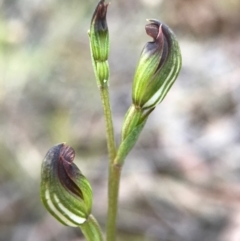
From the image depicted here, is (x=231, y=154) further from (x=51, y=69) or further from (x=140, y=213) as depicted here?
(x=51, y=69)

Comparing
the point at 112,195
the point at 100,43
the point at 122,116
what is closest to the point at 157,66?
the point at 100,43

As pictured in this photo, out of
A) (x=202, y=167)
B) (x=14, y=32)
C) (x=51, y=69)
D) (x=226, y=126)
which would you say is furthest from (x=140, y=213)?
(x=14, y=32)

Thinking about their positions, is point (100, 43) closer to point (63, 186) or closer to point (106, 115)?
point (106, 115)

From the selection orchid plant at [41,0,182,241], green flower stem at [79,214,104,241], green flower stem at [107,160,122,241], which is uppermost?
orchid plant at [41,0,182,241]

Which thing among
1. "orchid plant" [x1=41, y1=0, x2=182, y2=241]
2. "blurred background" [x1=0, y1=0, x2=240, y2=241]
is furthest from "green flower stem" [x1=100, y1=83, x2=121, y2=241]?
"blurred background" [x1=0, y1=0, x2=240, y2=241]

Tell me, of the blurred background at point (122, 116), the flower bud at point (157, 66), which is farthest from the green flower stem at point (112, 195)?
the blurred background at point (122, 116)

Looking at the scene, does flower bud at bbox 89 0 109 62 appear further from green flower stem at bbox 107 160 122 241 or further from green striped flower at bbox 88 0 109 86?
green flower stem at bbox 107 160 122 241
